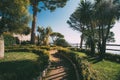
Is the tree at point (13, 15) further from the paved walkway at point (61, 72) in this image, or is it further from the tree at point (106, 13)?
the tree at point (106, 13)

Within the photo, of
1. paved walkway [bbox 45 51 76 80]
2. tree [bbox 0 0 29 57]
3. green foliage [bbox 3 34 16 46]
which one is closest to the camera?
paved walkway [bbox 45 51 76 80]

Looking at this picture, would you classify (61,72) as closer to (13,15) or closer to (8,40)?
(13,15)

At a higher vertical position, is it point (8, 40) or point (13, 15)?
point (13, 15)

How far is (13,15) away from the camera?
77.0 feet

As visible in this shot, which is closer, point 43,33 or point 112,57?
point 112,57

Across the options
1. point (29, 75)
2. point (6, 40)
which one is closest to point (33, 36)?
point (6, 40)

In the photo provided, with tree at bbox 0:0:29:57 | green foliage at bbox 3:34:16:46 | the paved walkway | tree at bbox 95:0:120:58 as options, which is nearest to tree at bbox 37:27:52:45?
green foliage at bbox 3:34:16:46

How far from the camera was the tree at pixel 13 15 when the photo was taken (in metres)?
22.9

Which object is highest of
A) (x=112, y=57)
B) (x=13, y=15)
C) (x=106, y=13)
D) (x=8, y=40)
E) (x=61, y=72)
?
(x=106, y=13)

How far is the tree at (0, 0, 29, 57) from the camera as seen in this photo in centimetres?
2291

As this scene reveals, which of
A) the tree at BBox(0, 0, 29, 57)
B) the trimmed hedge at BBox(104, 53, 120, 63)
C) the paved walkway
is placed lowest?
the paved walkway

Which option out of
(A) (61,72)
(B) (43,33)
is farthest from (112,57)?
(B) (43,33)

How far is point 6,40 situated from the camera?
38625 millimetres

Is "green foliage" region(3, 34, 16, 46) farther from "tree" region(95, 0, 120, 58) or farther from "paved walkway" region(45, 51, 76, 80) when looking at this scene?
"paved walkway" region(45, 51, 76, 80)
